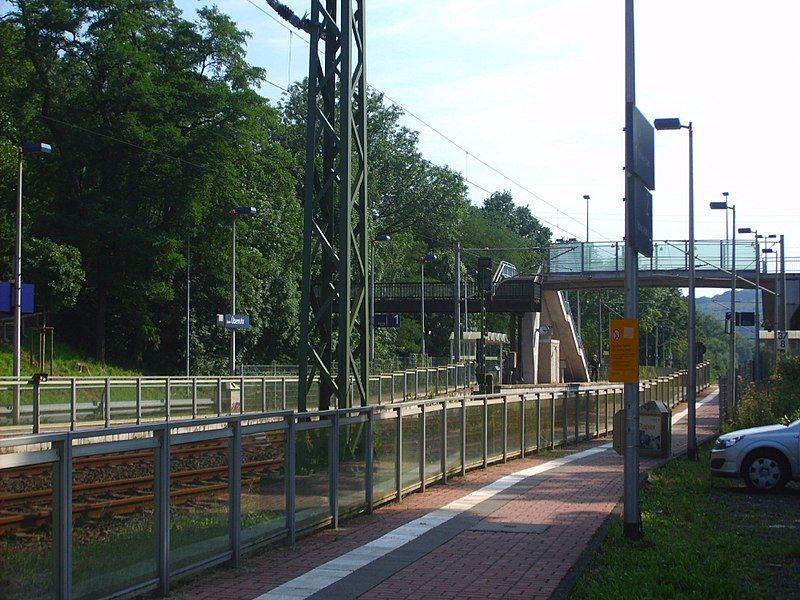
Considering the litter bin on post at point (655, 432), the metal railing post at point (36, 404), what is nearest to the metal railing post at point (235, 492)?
the litter bin on post at point (655, 432)

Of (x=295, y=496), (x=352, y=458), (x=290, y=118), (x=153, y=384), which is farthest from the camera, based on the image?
(x=290, y=118)

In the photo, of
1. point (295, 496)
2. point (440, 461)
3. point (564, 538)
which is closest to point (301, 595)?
point (295, 496)

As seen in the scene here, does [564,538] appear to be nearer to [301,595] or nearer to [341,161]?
[301,595]

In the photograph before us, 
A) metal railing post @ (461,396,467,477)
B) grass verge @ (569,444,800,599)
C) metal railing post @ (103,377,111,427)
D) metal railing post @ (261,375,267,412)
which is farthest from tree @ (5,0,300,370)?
grass verge @ (569,444,800,599)

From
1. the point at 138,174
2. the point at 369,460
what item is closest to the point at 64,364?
the point at 138,174

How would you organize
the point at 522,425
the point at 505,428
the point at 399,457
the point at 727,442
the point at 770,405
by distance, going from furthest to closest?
the point at 770,405
the point at 522,425
the point at 505,428
the point at 727,442
the point at 399,457

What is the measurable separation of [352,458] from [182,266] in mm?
38811

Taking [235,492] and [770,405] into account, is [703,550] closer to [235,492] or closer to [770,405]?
[235,492]

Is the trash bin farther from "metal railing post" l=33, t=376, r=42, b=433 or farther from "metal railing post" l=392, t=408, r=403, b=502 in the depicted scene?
"metal railing post" l=392, t=408, r=403, b=502

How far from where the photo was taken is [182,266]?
50688 mm

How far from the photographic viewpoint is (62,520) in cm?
733

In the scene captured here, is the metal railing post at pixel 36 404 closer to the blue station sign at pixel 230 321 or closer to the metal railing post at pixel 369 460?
the metal railing post at pixel 369 460

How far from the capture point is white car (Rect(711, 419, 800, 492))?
17359 millimetres

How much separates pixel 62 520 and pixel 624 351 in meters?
6.66
